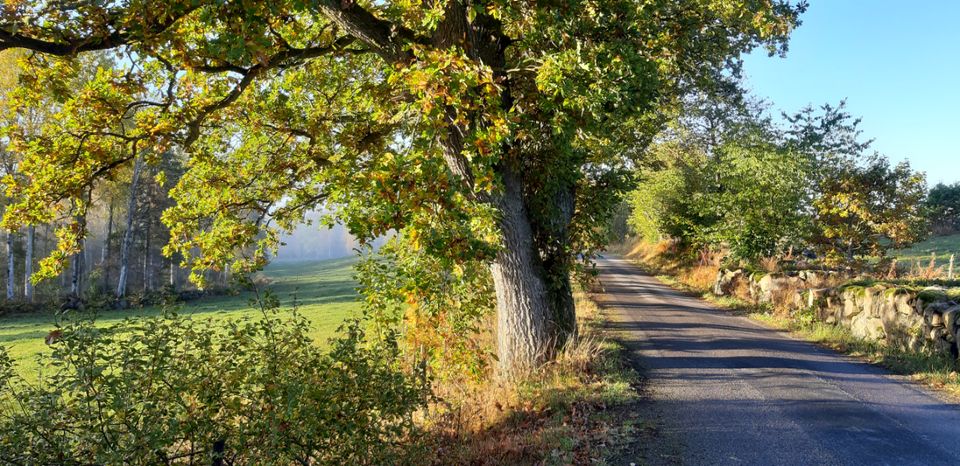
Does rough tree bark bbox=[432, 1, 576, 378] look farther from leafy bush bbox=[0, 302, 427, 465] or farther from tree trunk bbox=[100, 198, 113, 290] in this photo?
tree trunk bbox=[100, 198, 113, 290]

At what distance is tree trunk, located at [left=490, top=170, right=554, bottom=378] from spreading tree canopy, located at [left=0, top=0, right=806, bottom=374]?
0.03 metres

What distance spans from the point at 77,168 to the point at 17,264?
32487 mm

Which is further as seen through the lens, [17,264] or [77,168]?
[17,264]

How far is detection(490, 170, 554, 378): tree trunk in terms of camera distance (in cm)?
796

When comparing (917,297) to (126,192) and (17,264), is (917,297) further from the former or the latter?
(17,264)

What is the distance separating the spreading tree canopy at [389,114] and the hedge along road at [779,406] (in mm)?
2284

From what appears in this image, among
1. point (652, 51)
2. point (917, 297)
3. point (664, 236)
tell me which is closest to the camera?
point (652, 51)

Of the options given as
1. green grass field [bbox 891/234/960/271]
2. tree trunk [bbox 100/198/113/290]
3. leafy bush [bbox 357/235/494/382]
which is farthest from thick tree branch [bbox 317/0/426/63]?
tree trunk [bbox 100/198/113/290]

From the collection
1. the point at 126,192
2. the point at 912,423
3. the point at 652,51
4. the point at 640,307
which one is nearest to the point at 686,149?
the point at 640,307

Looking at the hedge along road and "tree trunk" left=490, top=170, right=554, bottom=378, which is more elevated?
"tree trunk" left=490, top=170, right=554, bottom=378

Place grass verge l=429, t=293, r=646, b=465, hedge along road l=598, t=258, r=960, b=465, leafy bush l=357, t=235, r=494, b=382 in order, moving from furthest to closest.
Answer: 1. leafy bush l=357, t=235, r=494, b=382
2. grass verge l=429, t=293, r=646, b=465
3. hedge along road l=598, t=258, r=960, b=465

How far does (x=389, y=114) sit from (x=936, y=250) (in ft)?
113

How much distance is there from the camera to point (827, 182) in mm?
18047

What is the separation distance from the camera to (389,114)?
9.02 metres
